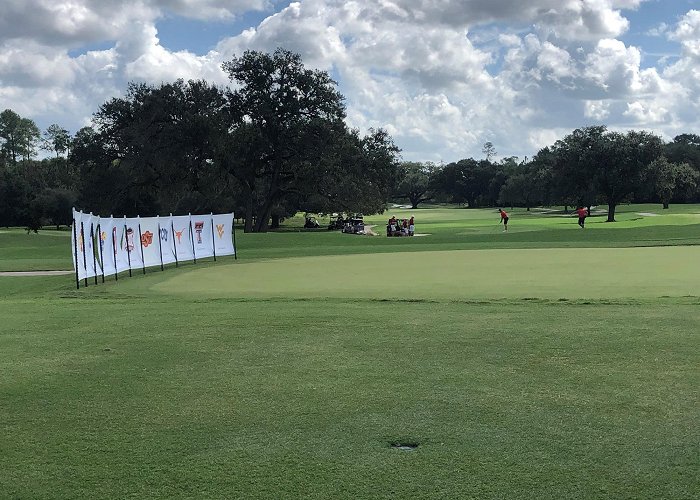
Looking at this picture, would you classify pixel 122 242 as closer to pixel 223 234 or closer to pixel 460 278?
pixel 223 234

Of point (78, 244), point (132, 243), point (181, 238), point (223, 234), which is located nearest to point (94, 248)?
point (78, 244)

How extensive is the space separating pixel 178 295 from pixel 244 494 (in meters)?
11.4

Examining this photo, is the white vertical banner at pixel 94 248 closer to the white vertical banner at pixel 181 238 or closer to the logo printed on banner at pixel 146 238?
the logo printed on banner at pixel 146 238

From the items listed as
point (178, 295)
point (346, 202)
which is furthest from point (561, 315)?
point (346, 202)

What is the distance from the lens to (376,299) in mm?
13359

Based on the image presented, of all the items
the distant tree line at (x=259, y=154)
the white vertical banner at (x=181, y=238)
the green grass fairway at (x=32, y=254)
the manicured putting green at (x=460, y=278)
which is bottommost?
the manicured putting green at (x=460, y=278)

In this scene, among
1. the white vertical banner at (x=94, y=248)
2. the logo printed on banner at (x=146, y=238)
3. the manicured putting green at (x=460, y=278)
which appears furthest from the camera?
the logo printed on banner at (x=146, y=238)

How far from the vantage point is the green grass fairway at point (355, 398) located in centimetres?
431

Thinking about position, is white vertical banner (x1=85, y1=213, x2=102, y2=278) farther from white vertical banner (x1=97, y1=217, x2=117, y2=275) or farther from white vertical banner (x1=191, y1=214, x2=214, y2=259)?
white vertical banner (x1=191, y1=214, x2=214, y2=259)

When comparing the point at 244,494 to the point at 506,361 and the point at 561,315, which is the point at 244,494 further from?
the point at 561,315

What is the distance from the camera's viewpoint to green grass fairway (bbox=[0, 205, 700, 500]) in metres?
4.31

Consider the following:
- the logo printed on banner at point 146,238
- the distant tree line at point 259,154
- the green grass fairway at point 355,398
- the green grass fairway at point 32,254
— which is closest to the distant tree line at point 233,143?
the distant tree line at point 259,154

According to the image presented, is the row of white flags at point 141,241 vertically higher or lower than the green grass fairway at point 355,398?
higher

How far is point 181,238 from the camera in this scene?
24.4 metres
